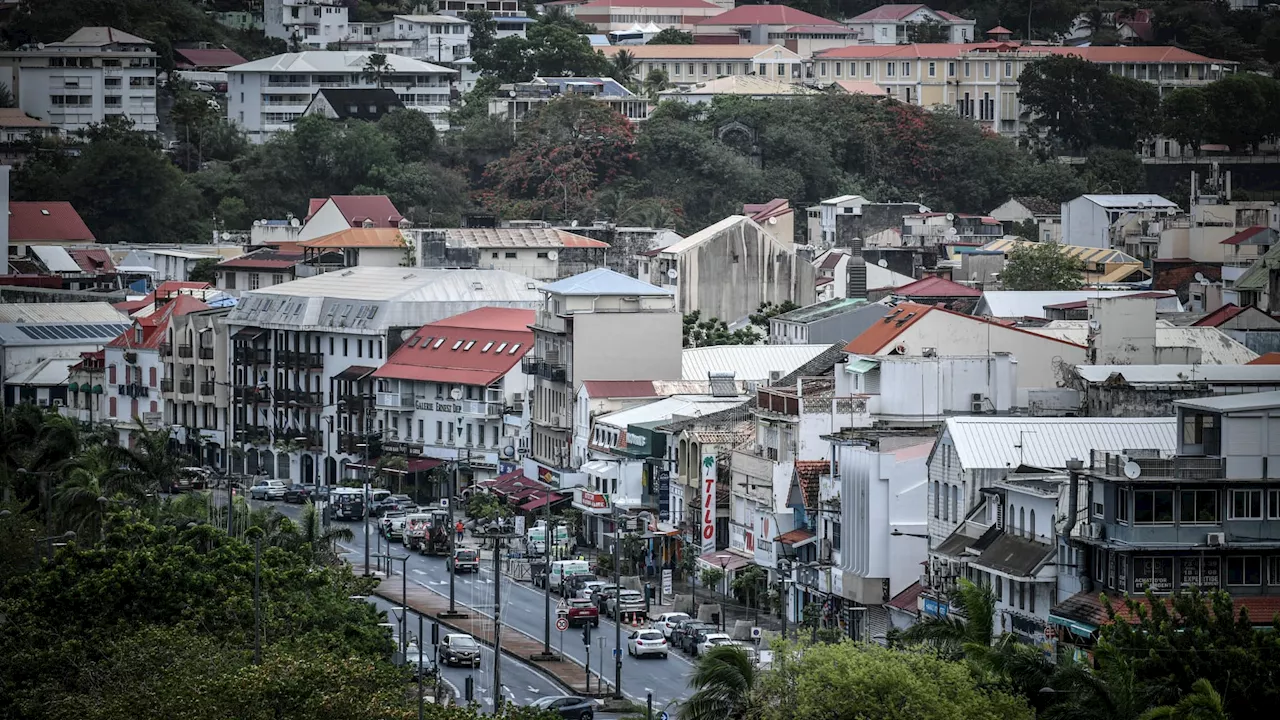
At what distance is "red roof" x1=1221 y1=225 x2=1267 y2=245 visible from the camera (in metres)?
173

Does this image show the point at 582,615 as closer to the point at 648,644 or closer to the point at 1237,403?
the point at 648,644

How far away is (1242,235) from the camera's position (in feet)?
572

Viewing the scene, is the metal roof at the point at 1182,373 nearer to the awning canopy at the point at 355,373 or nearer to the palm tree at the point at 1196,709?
the palm tree at the point at 1196,709

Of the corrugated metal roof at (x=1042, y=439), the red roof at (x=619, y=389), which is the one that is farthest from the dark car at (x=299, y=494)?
the corrugated metal roof at (x=1042, y=439)

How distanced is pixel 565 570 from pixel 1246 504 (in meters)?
37.4

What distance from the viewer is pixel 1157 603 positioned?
68875 millimetres

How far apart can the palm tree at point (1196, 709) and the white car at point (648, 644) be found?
33.0 meters

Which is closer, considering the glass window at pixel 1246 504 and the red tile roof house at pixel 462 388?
the glass window at pixel 1246 504

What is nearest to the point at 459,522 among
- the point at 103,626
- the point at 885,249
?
the point at 103,626

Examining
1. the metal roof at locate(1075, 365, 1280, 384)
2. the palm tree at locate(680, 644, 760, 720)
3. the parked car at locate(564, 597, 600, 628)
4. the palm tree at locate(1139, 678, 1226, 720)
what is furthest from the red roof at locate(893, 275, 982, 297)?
the palm tree at locate(1139, 678, 1226, 720)

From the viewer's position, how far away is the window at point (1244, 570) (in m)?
76.6

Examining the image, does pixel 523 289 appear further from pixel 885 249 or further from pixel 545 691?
pixel 545 691

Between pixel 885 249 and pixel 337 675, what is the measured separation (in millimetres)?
122807

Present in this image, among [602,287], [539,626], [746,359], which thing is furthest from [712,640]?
[602,287]
